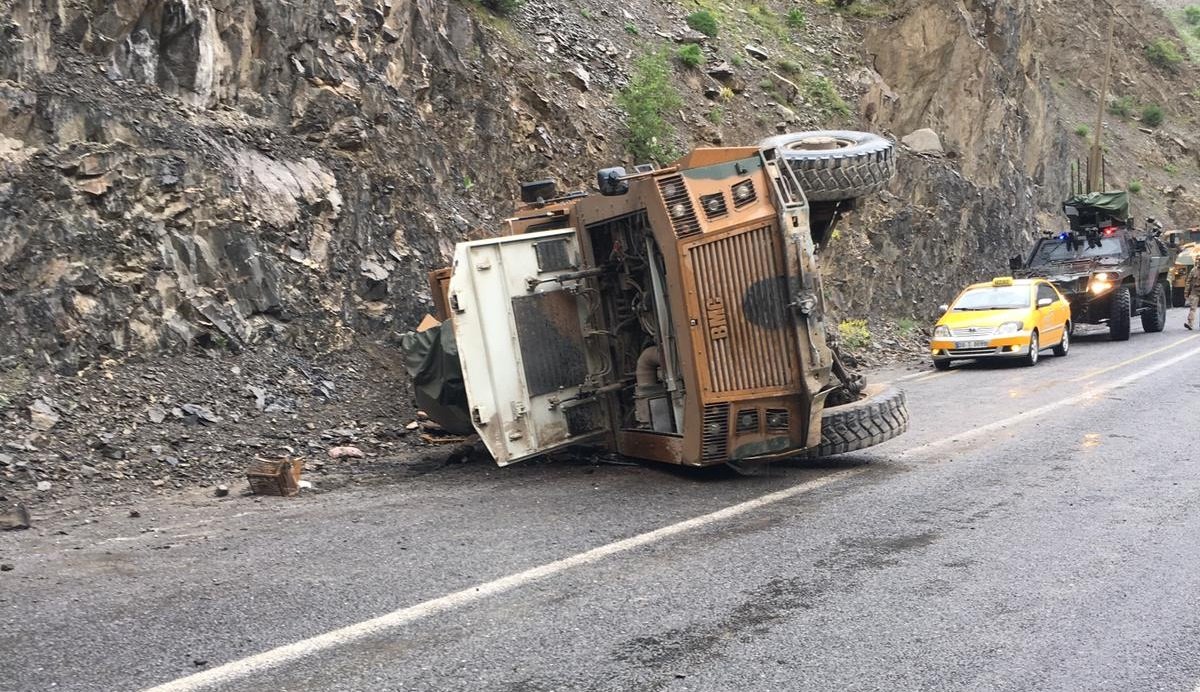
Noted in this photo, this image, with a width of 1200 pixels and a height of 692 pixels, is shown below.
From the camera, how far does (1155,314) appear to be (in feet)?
74.6

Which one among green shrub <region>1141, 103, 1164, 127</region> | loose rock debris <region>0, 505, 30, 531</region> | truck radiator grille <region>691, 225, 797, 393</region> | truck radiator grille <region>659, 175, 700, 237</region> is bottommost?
loose rock debris <region>0, 505, 30, 531</region>

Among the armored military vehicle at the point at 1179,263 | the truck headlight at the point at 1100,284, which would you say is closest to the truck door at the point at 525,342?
the truck headlight at the point at 1100,284

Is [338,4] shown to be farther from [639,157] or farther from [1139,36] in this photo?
[1139,36]

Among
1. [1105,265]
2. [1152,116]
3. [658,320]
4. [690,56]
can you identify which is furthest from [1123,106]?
[658,320]

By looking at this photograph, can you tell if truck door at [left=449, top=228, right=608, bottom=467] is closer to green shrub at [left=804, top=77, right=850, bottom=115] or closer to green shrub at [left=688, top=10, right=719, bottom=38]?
green shrub at [left=688, top=10, right=719, bottom=38]

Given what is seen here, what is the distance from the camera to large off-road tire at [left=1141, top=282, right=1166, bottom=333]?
895 inches

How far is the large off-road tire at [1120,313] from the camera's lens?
20.6m

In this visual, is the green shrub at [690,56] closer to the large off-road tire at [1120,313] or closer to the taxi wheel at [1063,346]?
the taxi wheel at [1063,346]

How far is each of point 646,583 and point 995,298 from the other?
14.2 m

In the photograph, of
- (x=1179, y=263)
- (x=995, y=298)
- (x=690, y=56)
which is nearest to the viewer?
(x=995, y=298)

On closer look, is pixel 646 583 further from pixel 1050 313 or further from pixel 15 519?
pixel 1050 313

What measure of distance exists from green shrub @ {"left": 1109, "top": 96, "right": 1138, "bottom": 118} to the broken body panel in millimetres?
53028

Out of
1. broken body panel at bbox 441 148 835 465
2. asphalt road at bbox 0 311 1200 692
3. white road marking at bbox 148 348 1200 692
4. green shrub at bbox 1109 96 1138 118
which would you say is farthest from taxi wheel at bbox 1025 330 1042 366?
green shrub at bbox 1109 96 1138 118

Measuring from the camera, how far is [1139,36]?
58188mm
